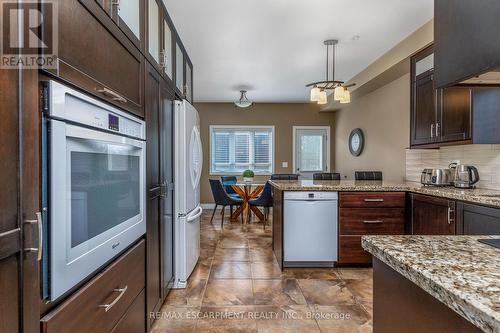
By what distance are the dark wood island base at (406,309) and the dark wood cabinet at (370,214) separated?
218cm

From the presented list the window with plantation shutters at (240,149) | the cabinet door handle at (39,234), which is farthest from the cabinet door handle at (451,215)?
the window with plantation shutters at (240,149)

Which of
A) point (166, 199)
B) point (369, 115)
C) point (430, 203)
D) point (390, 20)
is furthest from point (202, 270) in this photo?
point (369, 115)

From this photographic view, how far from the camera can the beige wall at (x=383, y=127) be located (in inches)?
169

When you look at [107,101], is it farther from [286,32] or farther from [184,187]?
[286,32]

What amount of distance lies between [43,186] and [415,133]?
3.55 meters

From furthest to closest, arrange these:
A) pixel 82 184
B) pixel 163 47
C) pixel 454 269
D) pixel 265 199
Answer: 1. pixel 265 199
2. pixel 163 47
3. pixel 82 184
4. pixel 454 269

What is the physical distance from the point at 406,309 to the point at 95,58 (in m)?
1.35

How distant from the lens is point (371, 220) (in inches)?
121

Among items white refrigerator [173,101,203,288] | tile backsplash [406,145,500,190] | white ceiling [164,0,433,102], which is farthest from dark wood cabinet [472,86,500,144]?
white refrigerator [173,101,203,288]

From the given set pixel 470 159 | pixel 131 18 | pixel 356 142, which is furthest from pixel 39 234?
pixel 356 142

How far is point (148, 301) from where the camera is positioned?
1852 mm

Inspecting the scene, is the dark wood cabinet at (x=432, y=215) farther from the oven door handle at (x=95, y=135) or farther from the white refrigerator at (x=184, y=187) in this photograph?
the oven door handle at (x=95, y=135)

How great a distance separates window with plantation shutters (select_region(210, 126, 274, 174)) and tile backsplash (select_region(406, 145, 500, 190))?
152 inches

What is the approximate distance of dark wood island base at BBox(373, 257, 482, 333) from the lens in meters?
0.62
